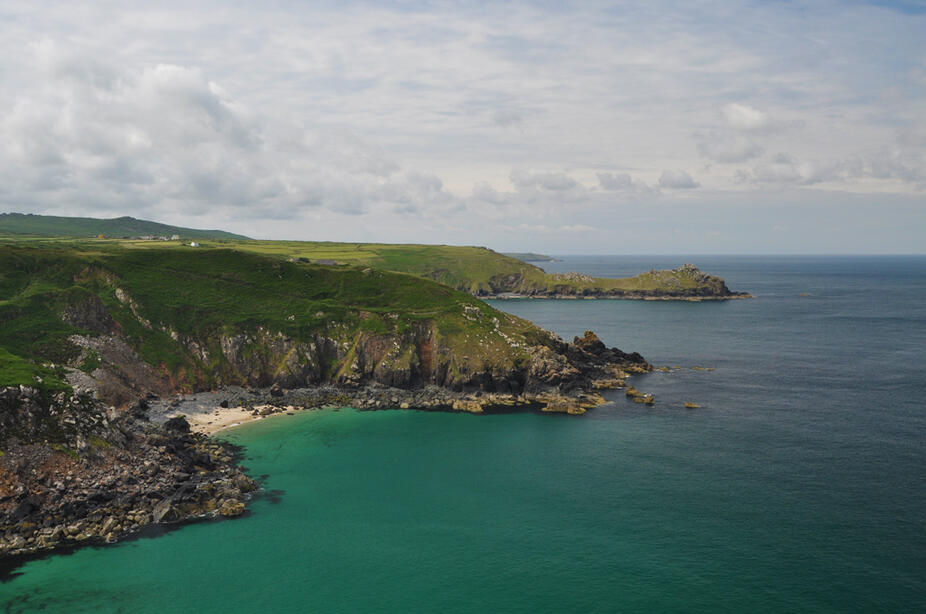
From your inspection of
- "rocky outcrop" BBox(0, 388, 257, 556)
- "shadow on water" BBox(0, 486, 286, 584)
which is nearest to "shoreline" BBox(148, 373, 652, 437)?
"rocky outcrop" BBox(0, 388, 257, 556)

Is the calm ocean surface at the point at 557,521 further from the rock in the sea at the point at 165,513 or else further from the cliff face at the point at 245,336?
the cliff face at the point at 245,336

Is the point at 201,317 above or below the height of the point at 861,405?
above

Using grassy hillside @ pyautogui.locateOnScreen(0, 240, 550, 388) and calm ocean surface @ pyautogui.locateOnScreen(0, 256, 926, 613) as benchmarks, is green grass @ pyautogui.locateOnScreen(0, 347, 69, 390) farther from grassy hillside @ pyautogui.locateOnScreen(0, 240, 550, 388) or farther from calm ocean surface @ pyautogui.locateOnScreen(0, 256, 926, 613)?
calm ocean surface @ pyautogui.locateOnScreen(0, 256, 926, 613)

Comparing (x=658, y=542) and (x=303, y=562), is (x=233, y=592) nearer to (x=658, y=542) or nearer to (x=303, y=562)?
(x=303, y=562)

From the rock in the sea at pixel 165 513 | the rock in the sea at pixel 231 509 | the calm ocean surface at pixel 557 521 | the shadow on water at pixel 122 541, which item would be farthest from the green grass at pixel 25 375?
the rock in the sea at pixel 231 509

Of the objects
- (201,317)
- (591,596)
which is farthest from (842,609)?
(201,317)
